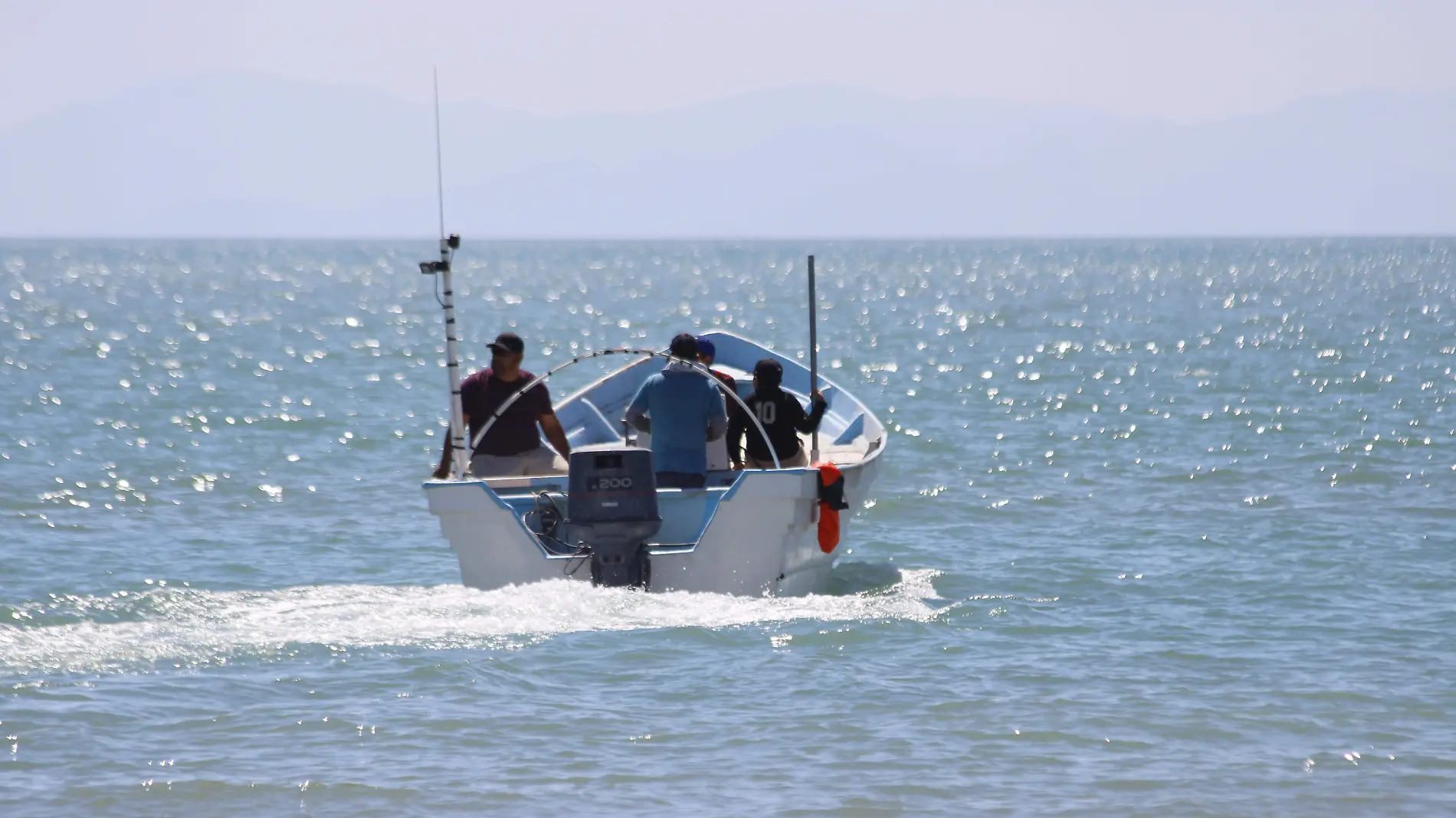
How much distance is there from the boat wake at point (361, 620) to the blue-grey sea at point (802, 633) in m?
→ 0.03

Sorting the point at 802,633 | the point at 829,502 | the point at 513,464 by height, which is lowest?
the point at 802,633

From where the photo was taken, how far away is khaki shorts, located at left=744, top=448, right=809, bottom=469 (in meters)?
11.7

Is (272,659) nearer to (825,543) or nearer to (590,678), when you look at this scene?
(590,678)

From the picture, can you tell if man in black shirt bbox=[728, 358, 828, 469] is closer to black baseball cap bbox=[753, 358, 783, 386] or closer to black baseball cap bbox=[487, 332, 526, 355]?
black baseball cap bbox=[753, 358, 783, 386]

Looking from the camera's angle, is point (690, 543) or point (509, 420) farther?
point (509, 420)

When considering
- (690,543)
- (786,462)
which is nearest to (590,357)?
(690,543)

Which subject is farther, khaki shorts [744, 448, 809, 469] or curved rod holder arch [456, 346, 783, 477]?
khaki shorts [744, 448, 809, 469]

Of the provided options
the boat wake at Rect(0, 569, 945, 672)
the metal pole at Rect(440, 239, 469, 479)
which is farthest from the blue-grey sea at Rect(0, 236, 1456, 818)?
the metal pole at Rect(440, 239, 469, 479)

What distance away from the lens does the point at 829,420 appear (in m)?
14.8

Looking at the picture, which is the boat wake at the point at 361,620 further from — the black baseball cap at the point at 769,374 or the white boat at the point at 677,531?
the black baseball cap at the point at 769,374

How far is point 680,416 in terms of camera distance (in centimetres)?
1117

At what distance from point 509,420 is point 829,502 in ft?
7.23

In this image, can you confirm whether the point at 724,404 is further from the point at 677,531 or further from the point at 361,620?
the point at 361,620

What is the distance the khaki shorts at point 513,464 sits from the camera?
38.5 feet
